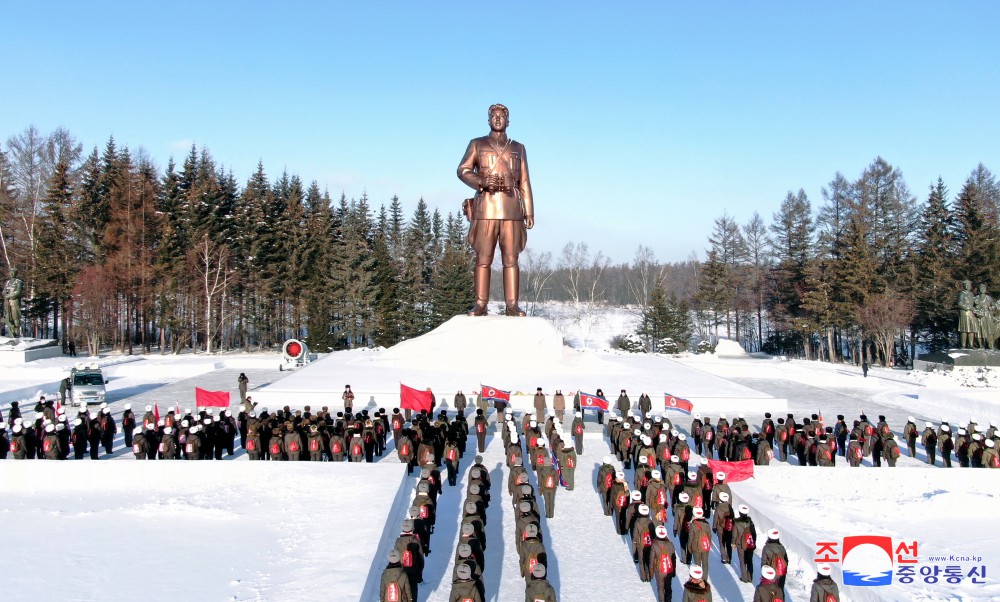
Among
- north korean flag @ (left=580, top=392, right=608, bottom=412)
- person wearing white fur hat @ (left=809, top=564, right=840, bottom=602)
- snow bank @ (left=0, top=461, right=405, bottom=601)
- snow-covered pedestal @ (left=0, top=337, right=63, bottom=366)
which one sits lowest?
snow bank @ (left=0, top=461, right=405, bottom=601)

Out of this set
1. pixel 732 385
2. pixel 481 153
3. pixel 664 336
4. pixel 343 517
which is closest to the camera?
pixel 343 517

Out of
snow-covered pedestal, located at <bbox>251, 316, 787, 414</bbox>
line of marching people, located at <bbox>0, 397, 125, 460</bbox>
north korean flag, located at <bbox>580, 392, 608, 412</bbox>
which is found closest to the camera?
line of marching people, located at <bbox>0, 397, 125, 460</bbox>

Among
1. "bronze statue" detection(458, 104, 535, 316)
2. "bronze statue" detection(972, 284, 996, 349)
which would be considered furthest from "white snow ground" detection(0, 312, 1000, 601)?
"bronze statue" detection(972, 284, 996, 349)

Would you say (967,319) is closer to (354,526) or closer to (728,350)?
(728,350)

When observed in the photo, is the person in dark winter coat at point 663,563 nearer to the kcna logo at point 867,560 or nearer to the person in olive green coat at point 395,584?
the kcna logo at point 867,560

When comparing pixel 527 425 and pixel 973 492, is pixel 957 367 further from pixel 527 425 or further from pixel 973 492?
pixel 527 425

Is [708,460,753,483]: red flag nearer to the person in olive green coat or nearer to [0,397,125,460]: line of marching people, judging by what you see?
the person in olive green coat

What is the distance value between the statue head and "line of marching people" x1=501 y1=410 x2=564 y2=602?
11.8 m

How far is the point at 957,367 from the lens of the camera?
21.4 m

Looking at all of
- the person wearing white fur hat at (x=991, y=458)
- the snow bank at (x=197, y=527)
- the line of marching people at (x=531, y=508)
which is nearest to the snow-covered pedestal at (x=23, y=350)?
the snow bank at (x=197, y=527)

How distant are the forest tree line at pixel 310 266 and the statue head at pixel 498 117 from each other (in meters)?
17.5

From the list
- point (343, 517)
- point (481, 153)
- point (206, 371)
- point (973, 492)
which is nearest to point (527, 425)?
point (343, 517)

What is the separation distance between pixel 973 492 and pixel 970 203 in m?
28.9

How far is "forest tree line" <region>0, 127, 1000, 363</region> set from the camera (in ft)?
111
